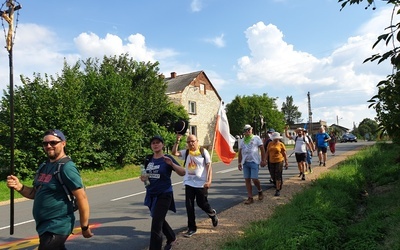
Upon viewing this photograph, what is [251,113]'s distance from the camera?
51.8 m

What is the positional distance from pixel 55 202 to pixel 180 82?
36.2 m

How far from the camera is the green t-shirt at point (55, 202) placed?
3.24m

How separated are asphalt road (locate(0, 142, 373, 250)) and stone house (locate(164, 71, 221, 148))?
24.1 meters

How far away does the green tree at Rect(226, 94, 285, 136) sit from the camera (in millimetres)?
51156

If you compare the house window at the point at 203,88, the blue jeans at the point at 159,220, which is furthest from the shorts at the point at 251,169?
the house window at the point at 203,88

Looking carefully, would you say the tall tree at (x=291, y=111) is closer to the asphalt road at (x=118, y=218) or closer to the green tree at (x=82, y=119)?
the green tree at (x=82, y=119)

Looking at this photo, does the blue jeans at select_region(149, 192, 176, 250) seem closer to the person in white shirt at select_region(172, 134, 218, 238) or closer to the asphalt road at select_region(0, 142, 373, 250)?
the person in white shirt at select_region(172, 134, 218, 238)

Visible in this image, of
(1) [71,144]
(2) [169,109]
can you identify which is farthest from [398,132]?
(2) [169,109]

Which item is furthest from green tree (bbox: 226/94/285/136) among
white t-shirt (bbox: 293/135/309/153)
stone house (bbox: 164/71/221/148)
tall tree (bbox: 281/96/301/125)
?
tall tree (bbox: 281/96/301/125)

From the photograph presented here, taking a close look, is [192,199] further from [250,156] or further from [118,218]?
[118,218]

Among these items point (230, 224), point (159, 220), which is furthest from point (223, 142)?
point (159, 220)

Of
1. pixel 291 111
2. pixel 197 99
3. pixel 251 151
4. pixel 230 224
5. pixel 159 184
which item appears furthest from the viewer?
pixel 291 111

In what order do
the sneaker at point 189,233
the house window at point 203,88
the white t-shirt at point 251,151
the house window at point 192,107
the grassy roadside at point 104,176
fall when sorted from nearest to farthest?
the sneaker at point 189,233, the white t-shirt at point 251,151, the grassy roadside at point 104,176, the house window at point 192,107, the house window at point 203,88

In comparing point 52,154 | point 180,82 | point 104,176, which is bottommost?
point 104,176
